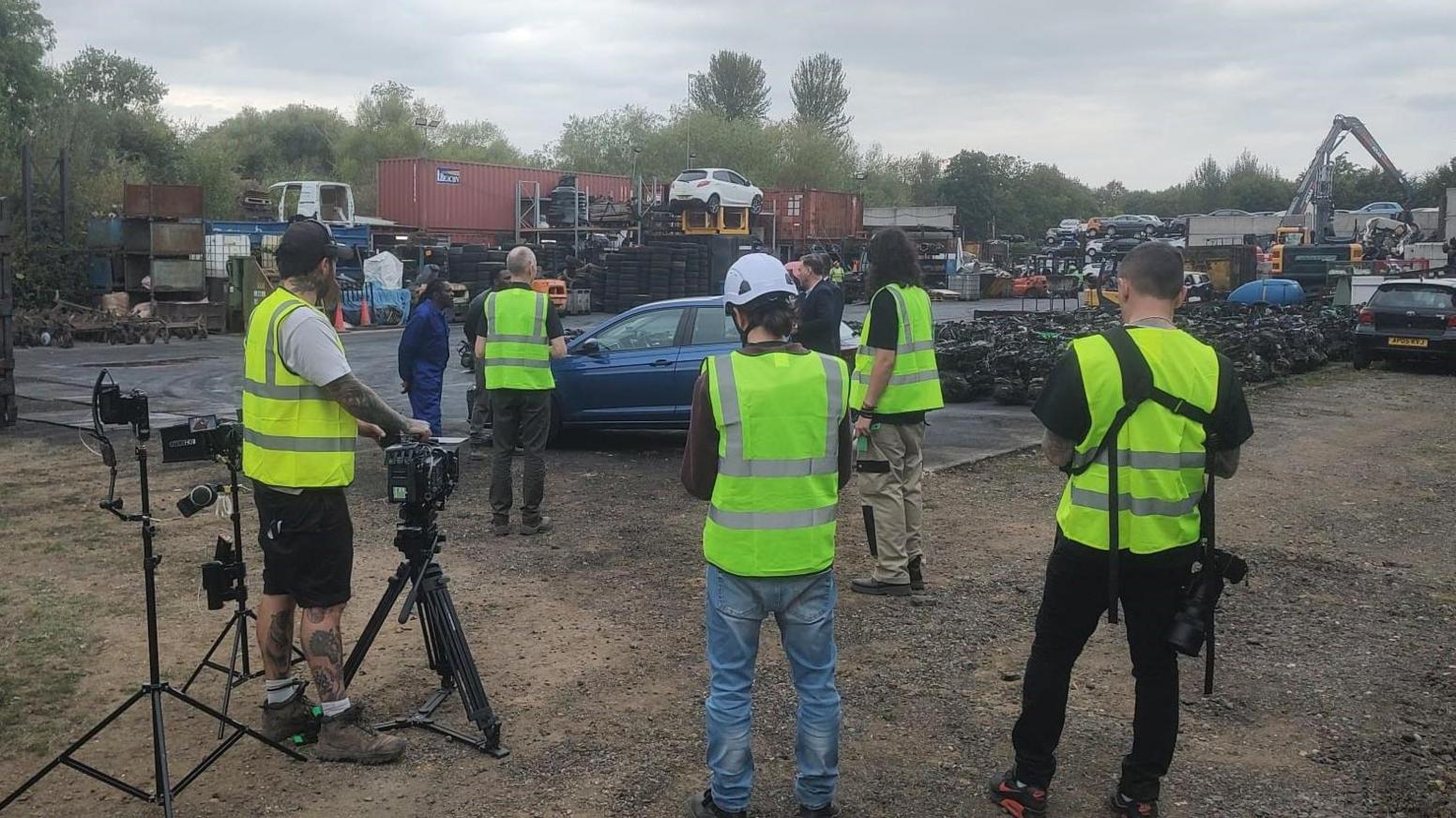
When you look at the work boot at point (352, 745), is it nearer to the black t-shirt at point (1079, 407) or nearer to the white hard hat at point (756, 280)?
the white hard hat at point (756, 280)

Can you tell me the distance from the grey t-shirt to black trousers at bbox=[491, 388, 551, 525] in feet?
11.8

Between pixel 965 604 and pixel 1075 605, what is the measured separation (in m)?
2.66

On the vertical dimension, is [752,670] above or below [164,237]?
below

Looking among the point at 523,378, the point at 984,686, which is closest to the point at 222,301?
the point at 523,378

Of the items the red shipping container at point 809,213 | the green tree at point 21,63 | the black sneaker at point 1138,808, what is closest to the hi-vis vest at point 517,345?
the black sneaker at point 1138,808

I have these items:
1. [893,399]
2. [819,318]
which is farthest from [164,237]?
[893,399]

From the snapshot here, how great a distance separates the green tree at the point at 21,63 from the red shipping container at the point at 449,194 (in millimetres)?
11193

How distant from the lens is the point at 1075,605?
12.5 ft

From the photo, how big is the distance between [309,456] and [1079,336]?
42.5 feet

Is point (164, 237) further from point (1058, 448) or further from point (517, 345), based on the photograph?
point (1058, 448)

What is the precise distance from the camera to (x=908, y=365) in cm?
639

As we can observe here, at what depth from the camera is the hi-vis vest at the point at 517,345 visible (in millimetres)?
7746

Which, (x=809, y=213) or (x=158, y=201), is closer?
(x=158, y=201)

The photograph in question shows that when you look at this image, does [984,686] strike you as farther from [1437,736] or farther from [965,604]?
[1437,736]
